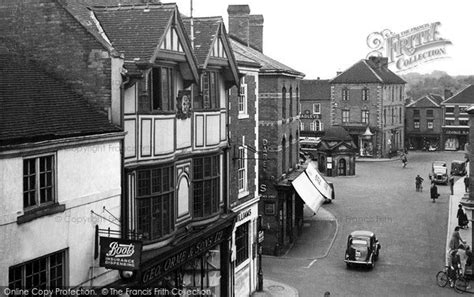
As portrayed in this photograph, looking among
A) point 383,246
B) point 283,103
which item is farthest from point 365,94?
point 383,246

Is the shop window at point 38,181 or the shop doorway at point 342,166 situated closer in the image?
the shop window at point 38,181

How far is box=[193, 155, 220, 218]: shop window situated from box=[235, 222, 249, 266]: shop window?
163 inches

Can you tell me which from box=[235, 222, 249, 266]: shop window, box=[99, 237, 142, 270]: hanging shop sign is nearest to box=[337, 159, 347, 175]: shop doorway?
box=[235, 222, 249, 266]: shop window

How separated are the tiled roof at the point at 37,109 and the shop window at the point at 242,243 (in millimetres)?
10833

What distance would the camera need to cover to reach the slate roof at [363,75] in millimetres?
75438

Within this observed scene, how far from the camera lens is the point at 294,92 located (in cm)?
3550

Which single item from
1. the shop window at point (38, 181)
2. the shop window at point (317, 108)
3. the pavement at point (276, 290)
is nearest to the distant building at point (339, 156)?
the shop window at point (317, 108)

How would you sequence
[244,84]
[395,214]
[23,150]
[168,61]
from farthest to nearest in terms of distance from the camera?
[395,214] < [244,84] < [168,61] < [23,150]

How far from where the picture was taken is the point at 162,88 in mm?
16391

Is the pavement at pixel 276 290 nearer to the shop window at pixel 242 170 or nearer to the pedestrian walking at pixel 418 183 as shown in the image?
the shop window at pixel 242 170

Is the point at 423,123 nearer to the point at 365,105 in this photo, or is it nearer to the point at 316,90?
the point at 365,105

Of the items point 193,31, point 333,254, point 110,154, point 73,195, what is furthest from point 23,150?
point 333,254

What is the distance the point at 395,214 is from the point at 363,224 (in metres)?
3.95

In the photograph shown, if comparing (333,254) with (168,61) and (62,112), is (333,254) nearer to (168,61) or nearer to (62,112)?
(168,61)
